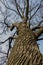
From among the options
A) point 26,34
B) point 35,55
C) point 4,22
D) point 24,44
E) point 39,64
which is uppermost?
point 4,22

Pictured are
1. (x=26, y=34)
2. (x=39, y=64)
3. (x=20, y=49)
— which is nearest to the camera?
(x=39, y=64)

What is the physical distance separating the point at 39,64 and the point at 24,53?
0.43 meters

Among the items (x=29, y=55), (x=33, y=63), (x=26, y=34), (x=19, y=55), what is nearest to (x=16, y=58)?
(x=19, y=55)

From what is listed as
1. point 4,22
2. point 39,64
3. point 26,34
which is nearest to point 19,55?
point 39,64

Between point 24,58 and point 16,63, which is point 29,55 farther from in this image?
point 16,63

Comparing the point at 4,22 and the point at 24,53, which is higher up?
the point at 4,22

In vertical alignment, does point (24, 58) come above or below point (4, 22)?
below

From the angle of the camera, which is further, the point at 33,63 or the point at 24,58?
the point at 24,58

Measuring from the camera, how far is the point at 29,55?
2.26 meters

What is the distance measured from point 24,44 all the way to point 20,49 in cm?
20

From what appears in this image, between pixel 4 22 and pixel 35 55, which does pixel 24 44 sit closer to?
pixel 35 55

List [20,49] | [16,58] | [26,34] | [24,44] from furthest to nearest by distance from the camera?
[26,34], [24,44], [20,49], [16,58]

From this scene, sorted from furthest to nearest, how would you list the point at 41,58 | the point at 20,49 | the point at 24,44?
the point at 24,44, the point at 20,49, the point at 41,58

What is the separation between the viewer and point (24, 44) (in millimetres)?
2748
